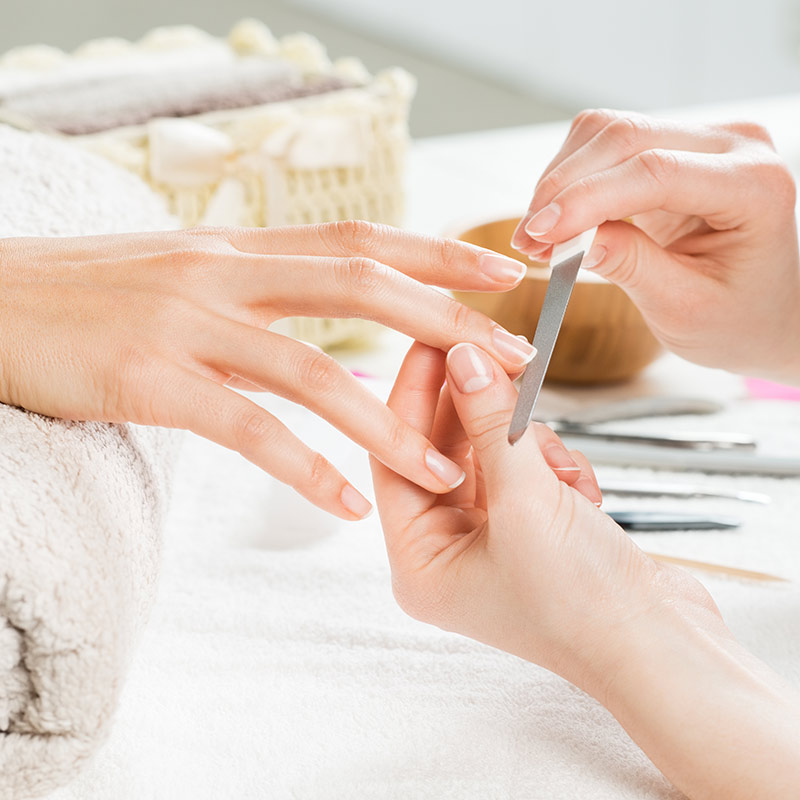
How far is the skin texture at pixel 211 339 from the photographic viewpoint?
38 centimetres

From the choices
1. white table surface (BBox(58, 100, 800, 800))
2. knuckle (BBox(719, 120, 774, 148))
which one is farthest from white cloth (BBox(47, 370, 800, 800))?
knuckle (BBox(719, 120, 774, 148))

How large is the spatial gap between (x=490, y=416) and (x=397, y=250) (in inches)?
3.7

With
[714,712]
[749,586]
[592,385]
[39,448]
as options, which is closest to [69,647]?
[39,448]

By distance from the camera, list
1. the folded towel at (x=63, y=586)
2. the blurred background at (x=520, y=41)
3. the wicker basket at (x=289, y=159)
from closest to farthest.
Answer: the folded towel at (x=63, y=586)
the wicker basket at (x=289, y=159)
the blurred background at (x=520, y=41)

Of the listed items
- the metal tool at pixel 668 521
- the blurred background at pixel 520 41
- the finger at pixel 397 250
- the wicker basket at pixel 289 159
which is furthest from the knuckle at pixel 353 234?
the blurred background at pixel 520 41

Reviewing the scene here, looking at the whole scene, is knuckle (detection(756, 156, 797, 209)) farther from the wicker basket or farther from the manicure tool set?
the wicker basket

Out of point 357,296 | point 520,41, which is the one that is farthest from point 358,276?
point 520,41

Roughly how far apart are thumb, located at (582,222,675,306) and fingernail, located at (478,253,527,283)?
10cm

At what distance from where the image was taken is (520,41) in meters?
2.81

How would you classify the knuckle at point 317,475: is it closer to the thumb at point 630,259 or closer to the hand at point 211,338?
the hand at point 211,338

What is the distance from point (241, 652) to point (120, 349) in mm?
151

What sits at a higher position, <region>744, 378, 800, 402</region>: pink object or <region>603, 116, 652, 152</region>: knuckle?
<region>603, 116, 652, 152</region>: knuckle

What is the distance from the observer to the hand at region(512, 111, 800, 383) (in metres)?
0.50

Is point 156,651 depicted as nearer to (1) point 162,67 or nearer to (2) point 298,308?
(2) point 298,308
